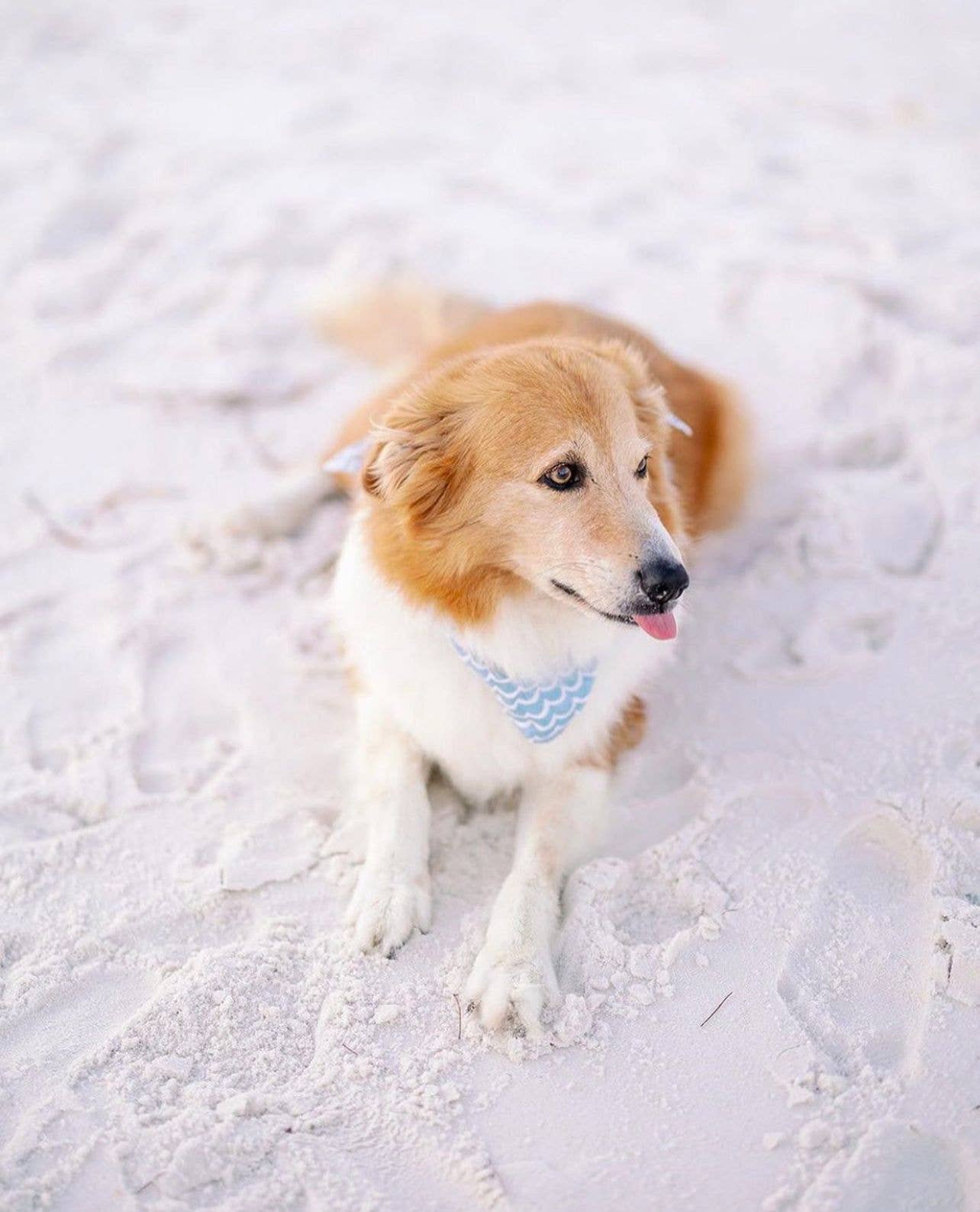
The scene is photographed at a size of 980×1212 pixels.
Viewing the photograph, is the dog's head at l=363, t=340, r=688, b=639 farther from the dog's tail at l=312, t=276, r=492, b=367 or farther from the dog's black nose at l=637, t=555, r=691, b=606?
the dog's tail at l=312, t=276, r=492, b=367

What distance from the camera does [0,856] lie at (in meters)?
2.44

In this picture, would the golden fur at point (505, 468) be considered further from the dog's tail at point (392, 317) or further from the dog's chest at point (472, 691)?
the dog's tail at point (392, 317)

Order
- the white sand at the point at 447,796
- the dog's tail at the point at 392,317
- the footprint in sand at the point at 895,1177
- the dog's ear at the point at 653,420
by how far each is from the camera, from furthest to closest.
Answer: the dog's tail at the point at 392,317, the dog's ear at the point at 653,420, the white sand at the point at 447,796, the footprint in sand at the point at 895,1177

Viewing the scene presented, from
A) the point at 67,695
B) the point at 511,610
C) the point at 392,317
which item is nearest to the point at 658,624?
the point at 511,610

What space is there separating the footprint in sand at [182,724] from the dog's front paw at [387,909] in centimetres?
66

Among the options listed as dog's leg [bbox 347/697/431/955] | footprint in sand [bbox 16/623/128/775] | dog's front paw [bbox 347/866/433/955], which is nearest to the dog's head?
dog's leg [bbox 347/697/431/955]

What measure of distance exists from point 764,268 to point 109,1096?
4.27 meters

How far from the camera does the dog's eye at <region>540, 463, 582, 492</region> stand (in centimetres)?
235

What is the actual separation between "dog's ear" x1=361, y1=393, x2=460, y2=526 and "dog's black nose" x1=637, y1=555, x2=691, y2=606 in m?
0.54

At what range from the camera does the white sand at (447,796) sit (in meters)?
1.93

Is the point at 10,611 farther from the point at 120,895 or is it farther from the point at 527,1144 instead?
the point at 527,1144

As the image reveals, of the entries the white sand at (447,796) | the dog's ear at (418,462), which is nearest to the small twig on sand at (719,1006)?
the white sand at (447,796)

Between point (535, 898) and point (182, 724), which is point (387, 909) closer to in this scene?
point (535, 898)

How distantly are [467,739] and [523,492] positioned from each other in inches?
28.5
